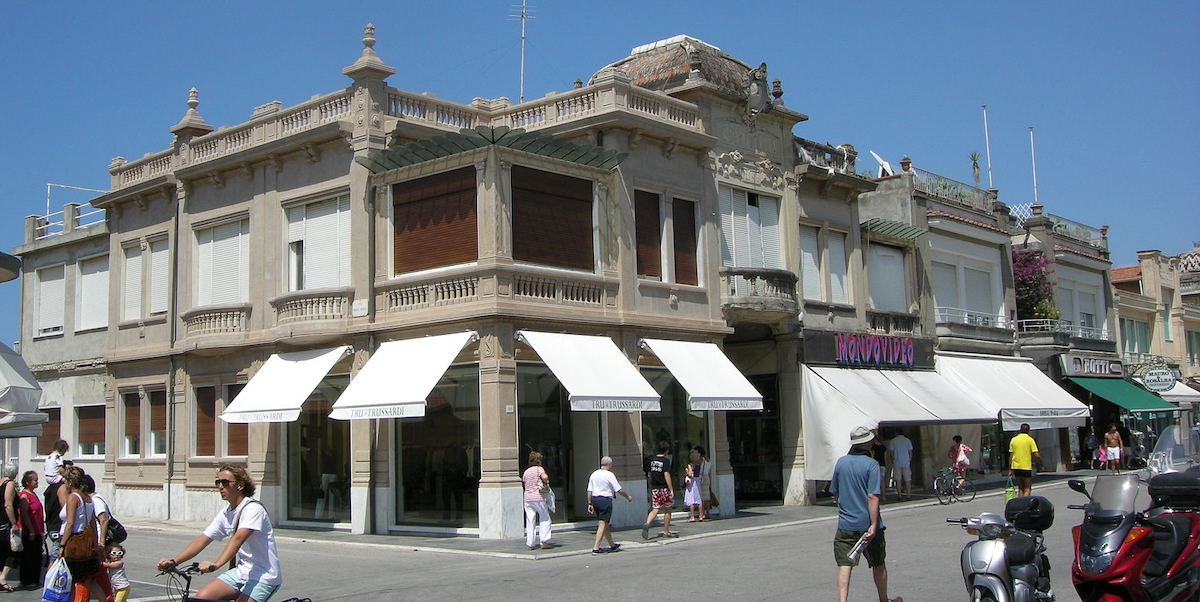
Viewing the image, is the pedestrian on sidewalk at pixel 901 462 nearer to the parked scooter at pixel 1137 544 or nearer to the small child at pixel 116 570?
the parked scooter at pixel 1137 544

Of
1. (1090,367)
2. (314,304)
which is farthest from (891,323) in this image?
(314,304)

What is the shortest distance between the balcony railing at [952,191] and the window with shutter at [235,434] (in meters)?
20.5

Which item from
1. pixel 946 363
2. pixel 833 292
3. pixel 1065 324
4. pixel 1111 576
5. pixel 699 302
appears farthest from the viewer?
pixel 1065 324

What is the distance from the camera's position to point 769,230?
27266 mm

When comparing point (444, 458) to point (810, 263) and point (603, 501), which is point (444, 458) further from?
point (810, 263)

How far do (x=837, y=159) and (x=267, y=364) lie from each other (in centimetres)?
1613

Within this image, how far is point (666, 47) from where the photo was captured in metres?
28.3

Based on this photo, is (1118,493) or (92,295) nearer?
(1118,493)

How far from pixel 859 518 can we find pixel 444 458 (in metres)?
12.9

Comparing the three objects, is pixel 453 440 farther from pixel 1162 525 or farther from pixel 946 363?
pixel 946 363

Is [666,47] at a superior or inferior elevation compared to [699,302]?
superior

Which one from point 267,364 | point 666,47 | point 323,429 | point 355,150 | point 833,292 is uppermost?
point 666,47

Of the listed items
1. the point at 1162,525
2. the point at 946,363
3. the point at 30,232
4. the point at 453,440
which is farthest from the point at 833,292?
the point at 30,232

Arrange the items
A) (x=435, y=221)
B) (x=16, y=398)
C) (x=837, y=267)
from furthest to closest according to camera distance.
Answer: (x=837, y=267) → (x=435, y=221) → (x=16, y=398)
